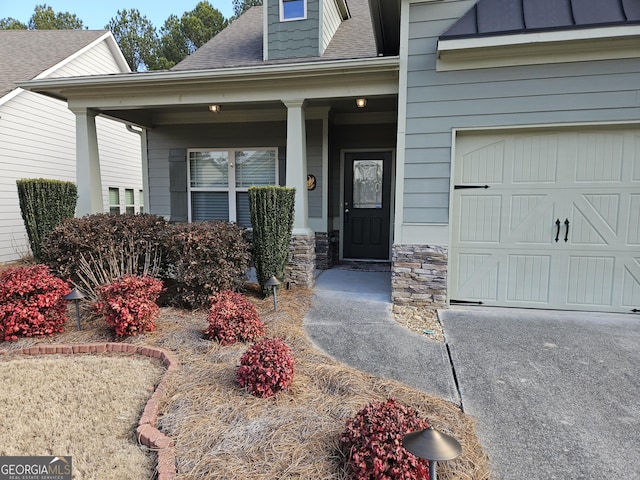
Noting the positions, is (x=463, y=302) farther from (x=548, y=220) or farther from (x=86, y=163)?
(x=86, y=163)

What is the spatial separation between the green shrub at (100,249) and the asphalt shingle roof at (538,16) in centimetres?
401

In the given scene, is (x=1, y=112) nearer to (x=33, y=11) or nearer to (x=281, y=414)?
(x=281, y=414)

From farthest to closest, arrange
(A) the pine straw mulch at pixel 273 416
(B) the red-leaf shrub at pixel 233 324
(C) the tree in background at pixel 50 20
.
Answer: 1. (C) the tree in background at pixel 50 20
2. (B) the red-leaf shrub at pixel 233 324
3. (A) the pine straw mulch at pixel 273 416

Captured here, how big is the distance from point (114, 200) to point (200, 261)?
8.12 meters

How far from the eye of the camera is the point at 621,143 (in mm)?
4023

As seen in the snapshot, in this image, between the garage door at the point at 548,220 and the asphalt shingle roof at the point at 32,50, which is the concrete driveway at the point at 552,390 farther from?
the asphalt shingle roof at the point at 32,50

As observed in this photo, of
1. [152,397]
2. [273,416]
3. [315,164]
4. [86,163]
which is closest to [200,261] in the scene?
[152,397]

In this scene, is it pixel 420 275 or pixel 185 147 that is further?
pixel 185 147

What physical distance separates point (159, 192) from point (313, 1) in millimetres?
4485

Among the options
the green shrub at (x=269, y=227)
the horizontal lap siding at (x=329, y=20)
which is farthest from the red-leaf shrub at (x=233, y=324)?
the horizontal lap siding at (x=329, y=20)

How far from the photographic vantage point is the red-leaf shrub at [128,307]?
313 cm

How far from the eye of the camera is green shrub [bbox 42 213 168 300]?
391 cm

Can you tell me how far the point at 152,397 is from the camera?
224cm

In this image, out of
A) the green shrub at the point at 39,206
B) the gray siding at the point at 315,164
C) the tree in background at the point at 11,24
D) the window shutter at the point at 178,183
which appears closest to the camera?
the green shrub at the point at 39,206
